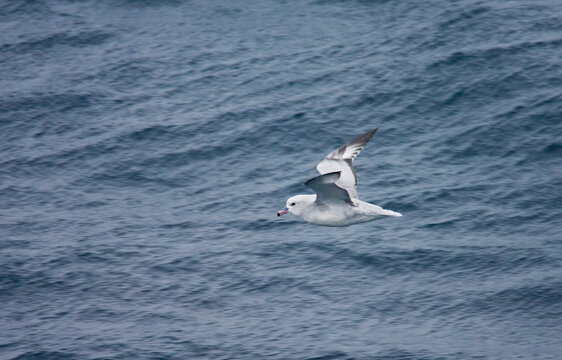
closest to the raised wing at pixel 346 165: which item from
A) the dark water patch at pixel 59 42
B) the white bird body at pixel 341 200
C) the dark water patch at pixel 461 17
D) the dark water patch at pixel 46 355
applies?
the white bird body at pixel 341 200

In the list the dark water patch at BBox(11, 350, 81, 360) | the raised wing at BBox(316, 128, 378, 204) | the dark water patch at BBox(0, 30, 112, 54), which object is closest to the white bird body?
the raised wing at BBox(316, 128, 378, 204)

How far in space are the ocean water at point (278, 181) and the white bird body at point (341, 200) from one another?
5224 millimetres

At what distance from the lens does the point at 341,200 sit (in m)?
23.8

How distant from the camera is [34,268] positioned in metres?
32.6

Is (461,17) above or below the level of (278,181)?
above

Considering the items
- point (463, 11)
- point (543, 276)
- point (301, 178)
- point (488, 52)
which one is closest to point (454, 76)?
point (488, 52)

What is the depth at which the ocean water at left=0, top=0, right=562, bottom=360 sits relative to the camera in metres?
28.9

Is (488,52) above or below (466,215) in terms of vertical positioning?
above

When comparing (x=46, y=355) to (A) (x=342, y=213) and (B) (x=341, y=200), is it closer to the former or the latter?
(A) (x=342, y=213)

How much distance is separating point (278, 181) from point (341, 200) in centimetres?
1100

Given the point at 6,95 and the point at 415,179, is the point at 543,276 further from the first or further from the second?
the point at 6,95

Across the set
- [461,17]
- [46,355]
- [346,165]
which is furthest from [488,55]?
[46,355]

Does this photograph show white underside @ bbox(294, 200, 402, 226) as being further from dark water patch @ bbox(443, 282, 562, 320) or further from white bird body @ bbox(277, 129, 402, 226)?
dark water patch @ bbox(443, 282, 562, 320)

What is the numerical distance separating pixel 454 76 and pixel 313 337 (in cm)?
1535
